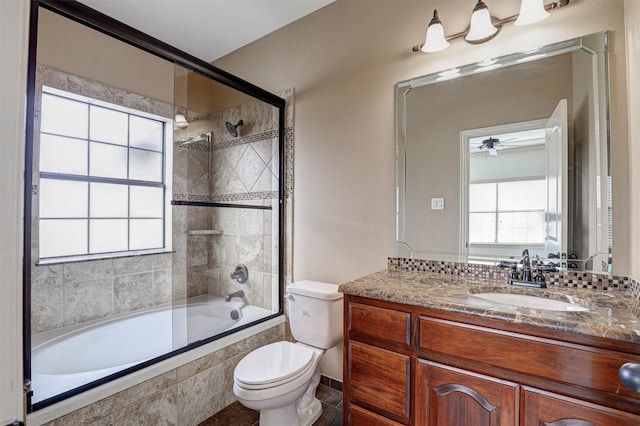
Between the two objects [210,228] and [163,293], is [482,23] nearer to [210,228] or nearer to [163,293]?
[210,228]

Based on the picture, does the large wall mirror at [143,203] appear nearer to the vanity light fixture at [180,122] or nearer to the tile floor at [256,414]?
the vanity light fixture at [180,122]

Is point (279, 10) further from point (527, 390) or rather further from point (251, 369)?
point (527, 390)

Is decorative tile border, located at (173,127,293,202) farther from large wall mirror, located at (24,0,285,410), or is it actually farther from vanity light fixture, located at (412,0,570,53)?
vanity light fixture, located at (412,0,570,53)

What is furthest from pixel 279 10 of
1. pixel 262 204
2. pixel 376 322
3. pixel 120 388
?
pixel 120 388

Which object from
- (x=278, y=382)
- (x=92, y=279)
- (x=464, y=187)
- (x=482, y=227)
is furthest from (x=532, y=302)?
(x=92, y=279)

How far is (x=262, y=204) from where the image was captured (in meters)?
2.41

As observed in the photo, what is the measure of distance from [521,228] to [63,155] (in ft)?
9.76

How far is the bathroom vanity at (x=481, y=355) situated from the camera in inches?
35.2

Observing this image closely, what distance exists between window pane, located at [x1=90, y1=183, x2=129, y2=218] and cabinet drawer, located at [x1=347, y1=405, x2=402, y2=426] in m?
2.29

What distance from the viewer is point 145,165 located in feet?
8.56

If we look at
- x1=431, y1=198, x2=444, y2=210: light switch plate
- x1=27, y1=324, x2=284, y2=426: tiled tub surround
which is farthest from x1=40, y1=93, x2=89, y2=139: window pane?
x1=431, y1=198, x2=444, y2=210: light switch plate

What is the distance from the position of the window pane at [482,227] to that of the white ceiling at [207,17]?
1798mm

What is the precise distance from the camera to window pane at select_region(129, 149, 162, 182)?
254cm

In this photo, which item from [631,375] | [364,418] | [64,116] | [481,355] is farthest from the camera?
[64,116]
